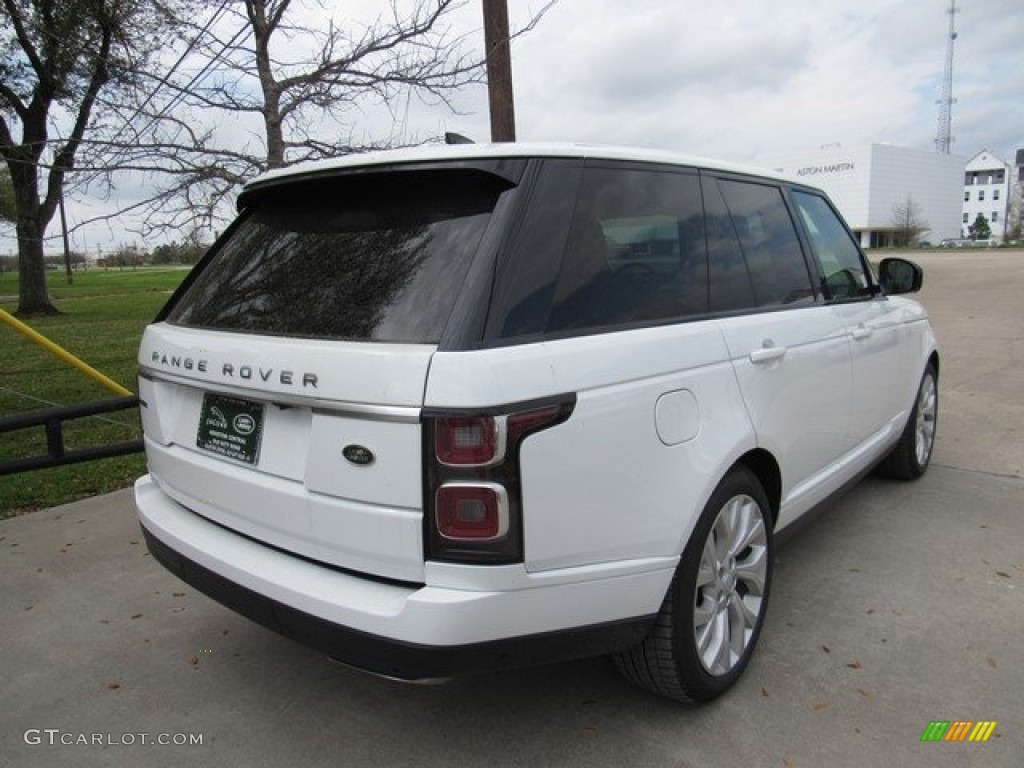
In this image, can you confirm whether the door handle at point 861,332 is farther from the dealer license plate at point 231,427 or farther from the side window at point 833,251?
the dealer license plate at point 231,427

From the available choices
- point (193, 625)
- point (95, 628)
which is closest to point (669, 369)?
point (193, 625)

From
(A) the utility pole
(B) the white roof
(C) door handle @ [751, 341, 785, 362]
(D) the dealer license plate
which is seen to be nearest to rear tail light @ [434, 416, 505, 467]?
(D) the dealer license plate

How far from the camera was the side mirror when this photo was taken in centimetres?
441

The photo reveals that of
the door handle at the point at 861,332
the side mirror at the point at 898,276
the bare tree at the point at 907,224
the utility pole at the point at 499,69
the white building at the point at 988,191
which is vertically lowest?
the door handle at the point at 861,332

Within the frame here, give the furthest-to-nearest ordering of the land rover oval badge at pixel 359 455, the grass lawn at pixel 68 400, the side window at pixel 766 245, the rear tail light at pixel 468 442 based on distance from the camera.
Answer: the grass lawn at pixel 68 400 < the side window at pixel 766 245 < the land rover oval badge at pixel 359 455 < the rear tail light at pixel 468 442

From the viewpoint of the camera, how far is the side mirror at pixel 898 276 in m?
4.41

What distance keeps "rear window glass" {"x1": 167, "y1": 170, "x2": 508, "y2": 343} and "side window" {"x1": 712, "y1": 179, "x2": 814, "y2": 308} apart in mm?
1100

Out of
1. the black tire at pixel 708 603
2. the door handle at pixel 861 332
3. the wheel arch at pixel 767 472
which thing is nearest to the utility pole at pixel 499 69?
the door handle at pixel 861 332

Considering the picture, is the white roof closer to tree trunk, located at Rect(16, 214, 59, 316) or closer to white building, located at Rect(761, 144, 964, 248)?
tree trunk, located at Rect(16, 214, 59, 316)

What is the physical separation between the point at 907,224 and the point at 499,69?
365ft

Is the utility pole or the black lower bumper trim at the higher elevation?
the utility pole

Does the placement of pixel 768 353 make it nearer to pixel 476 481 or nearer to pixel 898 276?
pixel 476 481

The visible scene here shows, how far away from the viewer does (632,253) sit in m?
2.45

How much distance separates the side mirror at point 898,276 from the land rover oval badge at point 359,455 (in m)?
3.59
